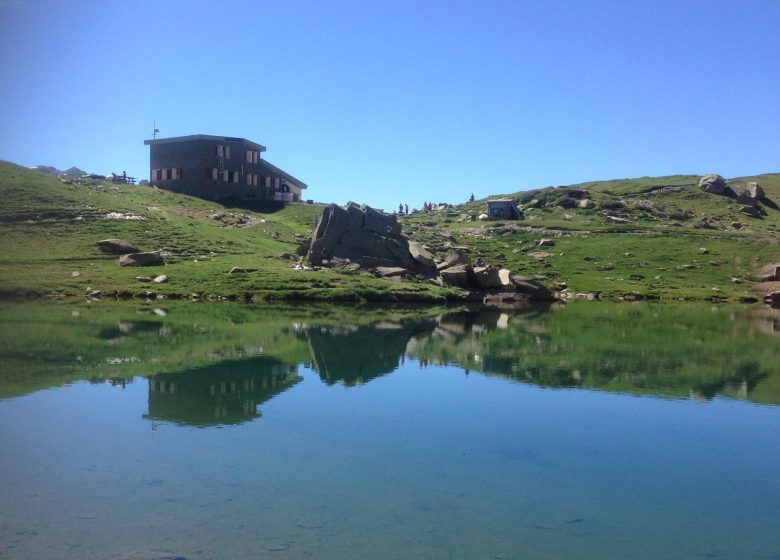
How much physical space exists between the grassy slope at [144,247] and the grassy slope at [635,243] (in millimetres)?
31975

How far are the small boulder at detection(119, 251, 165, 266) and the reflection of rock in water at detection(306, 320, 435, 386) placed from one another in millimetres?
37652

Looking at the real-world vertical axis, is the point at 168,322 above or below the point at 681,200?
below

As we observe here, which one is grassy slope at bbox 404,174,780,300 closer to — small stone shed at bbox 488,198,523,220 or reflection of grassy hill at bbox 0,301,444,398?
small stone shed at bbox 488,198,523,220

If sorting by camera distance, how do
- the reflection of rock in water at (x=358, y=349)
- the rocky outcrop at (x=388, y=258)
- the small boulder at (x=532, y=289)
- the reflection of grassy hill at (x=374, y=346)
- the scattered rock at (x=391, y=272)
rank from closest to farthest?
the reflection of grassy hill at (x=374, y=346) → the reflection of rock in water at (x=358, y=349) → the scattered rock at (x=391, y=272) → the rocky outcrop at (x=388, y=258) → the small boulder at (x=532, y=289)

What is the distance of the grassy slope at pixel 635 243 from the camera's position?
317 feet

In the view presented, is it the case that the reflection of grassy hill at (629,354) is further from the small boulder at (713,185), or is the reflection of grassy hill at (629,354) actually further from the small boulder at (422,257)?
the small boulder at (713,185)

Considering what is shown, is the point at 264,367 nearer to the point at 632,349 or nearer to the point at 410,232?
the point at 632,349

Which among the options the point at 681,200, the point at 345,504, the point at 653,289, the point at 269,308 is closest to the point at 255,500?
the point at 345,504

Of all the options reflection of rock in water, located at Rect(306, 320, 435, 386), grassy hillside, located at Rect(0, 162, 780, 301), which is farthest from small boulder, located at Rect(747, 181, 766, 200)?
reflection of rock in water, located at Rect(306, 320, 435, 386)

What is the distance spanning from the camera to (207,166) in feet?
422

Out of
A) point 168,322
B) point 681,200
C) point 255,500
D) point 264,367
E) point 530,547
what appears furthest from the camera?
point 681,200

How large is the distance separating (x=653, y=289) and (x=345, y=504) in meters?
87.4

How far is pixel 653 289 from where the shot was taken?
3642 inches

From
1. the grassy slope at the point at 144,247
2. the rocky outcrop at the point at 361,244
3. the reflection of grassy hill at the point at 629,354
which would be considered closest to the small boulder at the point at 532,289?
the rocky outcrop at the point at 361,244
